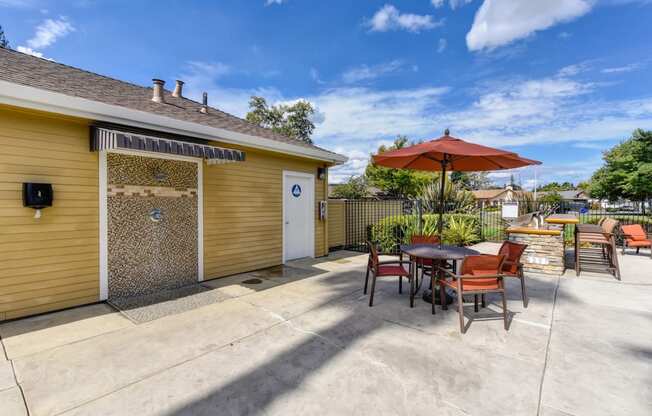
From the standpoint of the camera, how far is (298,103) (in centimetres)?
3459

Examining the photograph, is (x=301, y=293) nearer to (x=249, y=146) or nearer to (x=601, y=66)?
(x=249, y=146)

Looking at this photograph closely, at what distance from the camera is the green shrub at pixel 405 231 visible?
9.07 metres

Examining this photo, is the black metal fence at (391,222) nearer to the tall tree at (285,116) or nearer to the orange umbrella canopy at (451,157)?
the orange umbrella canopy at (451,157)

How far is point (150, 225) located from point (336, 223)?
5.82m

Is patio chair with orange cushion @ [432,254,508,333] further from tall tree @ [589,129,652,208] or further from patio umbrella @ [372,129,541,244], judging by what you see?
tall tree @ [589,129,652,208]

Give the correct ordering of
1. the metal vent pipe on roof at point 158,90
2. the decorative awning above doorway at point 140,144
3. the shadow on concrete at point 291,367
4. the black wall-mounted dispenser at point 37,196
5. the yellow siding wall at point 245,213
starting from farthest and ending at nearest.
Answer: the metal vent pipe on roof at point 158,90, the yellow siding wall at point 245,213, the decorative awning above doorway at point 140,144, the black wall-mounted dispenser at point 37,196, the shadow on concrete at point 291,367

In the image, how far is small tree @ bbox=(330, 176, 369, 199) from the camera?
121 feet

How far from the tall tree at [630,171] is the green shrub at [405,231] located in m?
14.2

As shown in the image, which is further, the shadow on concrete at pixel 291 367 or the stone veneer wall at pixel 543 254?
the stone veneer wall at pixel 543 254

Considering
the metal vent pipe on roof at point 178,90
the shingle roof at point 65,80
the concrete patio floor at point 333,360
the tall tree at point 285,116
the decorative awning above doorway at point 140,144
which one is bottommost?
the concrete patio floor at point 333,360

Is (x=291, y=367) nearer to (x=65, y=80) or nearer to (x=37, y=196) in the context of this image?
(x=37, y=196)

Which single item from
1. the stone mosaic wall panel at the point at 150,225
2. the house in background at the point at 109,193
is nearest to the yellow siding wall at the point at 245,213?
the house in background at the point at 109,193

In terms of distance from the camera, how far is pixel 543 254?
6574mm

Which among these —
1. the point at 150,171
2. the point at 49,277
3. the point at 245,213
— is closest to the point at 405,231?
the point at 245,213
